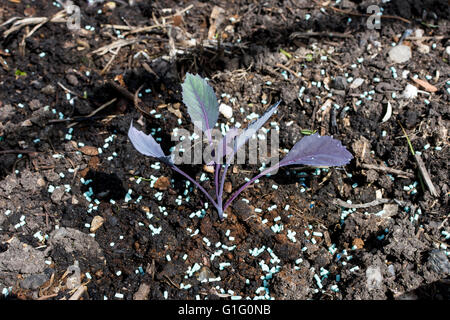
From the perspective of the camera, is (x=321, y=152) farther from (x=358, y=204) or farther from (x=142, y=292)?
(x=142, y=292)

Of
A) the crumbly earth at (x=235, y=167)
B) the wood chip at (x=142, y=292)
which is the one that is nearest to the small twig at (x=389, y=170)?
the crumbly earth at (x=235, y=167)

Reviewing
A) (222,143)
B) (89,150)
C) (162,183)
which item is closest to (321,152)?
(222,143)

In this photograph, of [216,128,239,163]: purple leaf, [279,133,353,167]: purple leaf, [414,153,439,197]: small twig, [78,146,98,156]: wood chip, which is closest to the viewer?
[279,133,353,167]: purple leaf

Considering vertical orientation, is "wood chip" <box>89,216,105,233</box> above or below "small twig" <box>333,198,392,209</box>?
below

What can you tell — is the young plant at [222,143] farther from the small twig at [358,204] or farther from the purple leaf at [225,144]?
the small twig at [358,204]

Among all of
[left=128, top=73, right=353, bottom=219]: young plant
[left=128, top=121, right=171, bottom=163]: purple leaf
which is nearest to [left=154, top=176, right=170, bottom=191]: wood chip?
[left=128, top=73, right=353, bottom=219]: young plant

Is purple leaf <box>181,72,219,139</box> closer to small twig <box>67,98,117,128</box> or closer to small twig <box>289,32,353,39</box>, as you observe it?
small twig <box>67,98,117,128</box>

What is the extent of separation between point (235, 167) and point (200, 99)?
32cm

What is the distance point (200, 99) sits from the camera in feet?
4.54

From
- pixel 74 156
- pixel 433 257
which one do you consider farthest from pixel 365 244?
pixel 74 156

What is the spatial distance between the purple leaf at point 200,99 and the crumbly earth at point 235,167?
260 mm

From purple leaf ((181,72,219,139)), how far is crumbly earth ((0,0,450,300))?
260 mm

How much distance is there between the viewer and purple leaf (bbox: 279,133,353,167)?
1291 mm

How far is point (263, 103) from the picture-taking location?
1723 mm
